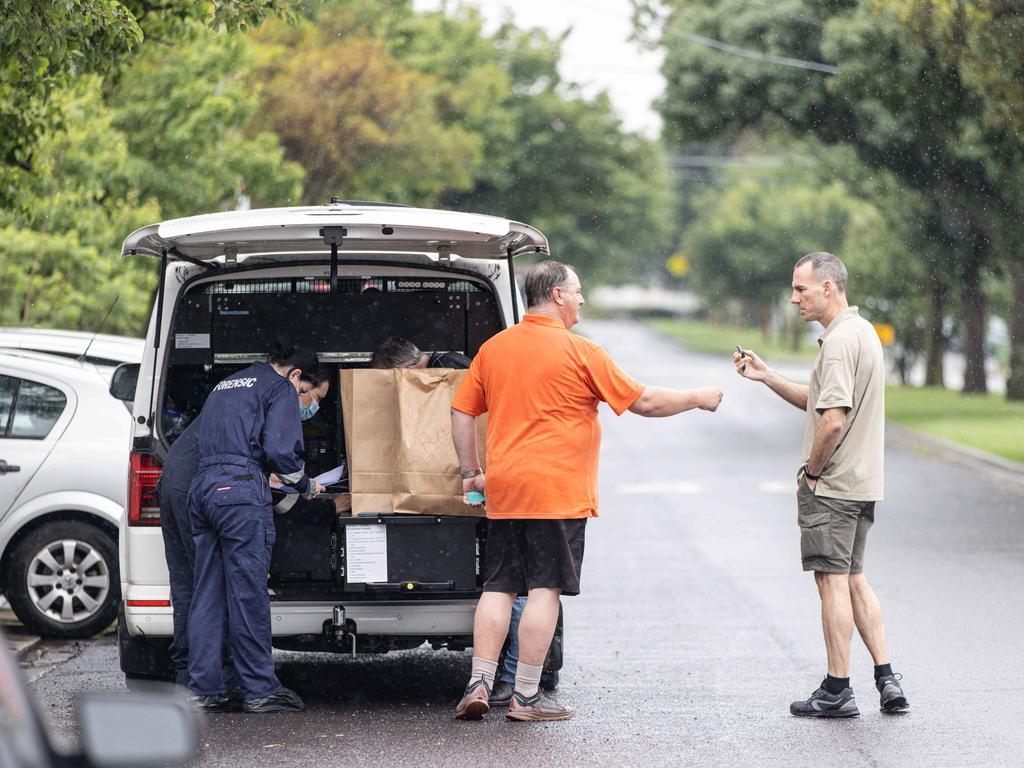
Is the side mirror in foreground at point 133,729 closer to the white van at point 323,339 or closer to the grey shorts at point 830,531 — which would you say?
the white van at point 323,339

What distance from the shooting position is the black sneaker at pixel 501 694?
291 inches

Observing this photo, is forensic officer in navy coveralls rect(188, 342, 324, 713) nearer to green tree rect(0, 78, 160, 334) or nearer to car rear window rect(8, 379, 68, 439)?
car rear window rect(8, 379, 68, 439)

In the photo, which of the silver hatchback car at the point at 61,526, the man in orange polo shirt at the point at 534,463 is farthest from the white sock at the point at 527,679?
the silver hatchback car at the point at 61,526

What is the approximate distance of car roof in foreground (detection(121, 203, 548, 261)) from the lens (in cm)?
696

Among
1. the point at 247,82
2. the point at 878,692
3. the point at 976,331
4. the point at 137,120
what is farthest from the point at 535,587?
the point at 976,331

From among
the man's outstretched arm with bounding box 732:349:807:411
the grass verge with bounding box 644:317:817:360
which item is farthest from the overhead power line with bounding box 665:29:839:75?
the man's outstretched arm with bounding box 732:349:807:411

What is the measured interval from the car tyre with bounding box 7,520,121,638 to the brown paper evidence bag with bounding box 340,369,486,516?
8.60 feet

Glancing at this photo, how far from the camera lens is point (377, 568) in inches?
279

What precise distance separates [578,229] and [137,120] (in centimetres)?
4138

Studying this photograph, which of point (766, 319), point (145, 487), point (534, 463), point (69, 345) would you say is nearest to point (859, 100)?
point (69, 345)

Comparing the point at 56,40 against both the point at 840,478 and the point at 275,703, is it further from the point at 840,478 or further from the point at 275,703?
the point at 840,478

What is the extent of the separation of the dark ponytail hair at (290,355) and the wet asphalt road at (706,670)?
1.52m

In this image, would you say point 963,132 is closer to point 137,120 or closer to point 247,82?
point 247,82

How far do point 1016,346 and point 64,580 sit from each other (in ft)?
82.6
